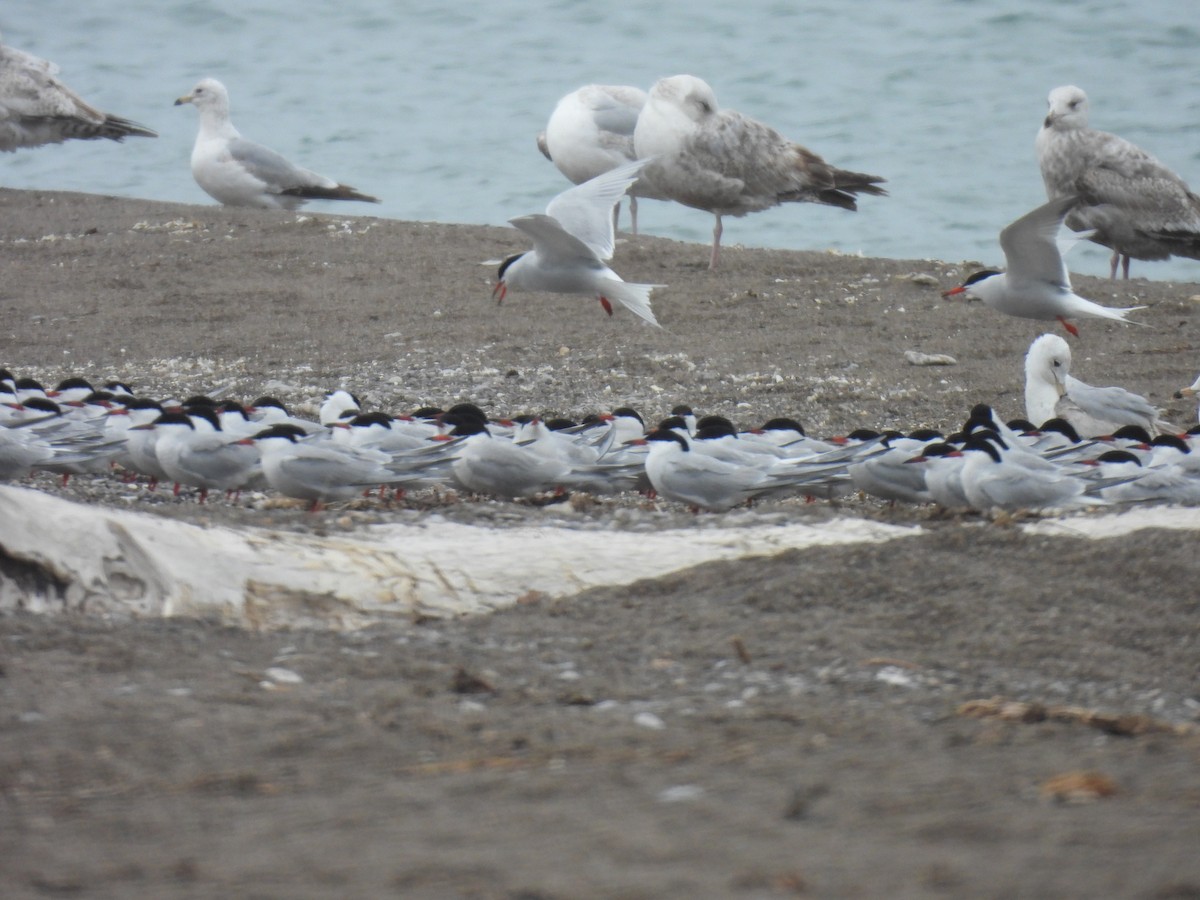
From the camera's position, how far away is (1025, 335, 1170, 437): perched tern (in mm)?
5578

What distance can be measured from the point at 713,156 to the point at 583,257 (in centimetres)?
311

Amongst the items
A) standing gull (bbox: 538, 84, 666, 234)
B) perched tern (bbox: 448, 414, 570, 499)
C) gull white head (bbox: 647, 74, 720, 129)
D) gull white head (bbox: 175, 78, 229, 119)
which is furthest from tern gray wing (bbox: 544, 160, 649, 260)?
gull white head (bbox: 175, 78, 229, 119)

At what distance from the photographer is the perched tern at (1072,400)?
5.58 metres

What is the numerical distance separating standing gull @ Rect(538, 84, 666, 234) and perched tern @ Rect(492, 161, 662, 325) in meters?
3.31

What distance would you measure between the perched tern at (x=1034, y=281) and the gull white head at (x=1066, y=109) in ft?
9.74

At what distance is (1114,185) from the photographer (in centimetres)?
913

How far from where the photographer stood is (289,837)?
192 centimetres

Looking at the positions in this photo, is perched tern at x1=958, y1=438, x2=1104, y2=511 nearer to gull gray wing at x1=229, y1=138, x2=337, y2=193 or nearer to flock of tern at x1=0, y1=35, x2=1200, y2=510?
flock of tern at x1=0, y1=35, x2=1200, y2=510

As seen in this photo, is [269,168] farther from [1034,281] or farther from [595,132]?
[1034,281]

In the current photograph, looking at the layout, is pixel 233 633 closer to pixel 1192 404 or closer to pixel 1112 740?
pixel 1112 740

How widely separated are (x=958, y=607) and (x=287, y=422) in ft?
8.47

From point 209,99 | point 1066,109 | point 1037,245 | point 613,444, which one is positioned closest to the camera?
point 613,444

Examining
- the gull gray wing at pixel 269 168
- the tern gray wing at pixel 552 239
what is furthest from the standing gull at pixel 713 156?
the gull gray wing at pixel 269 168

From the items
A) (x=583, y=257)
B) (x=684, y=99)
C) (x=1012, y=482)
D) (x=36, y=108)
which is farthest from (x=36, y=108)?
(x=1012, y=482)
